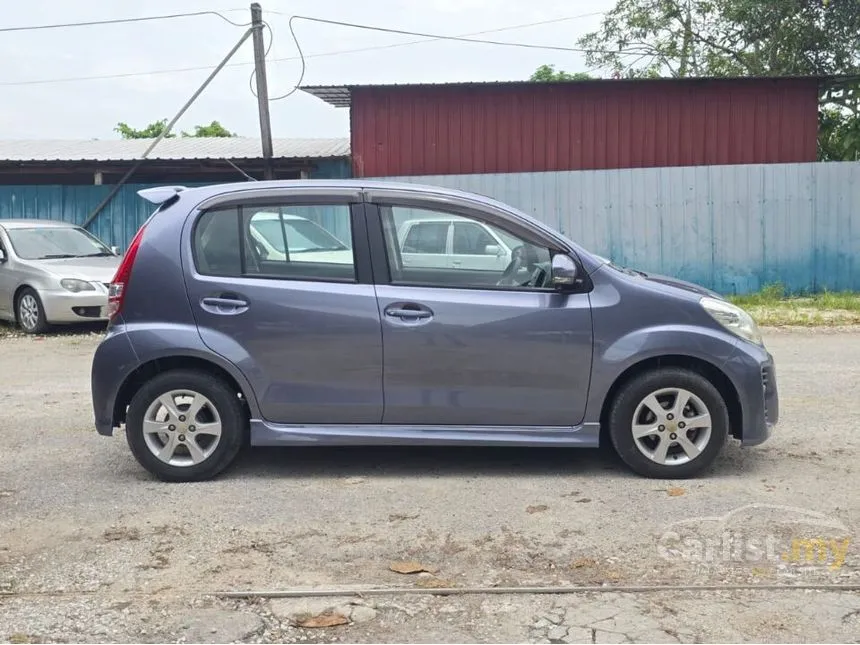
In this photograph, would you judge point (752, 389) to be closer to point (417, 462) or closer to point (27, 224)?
point (417, 462)

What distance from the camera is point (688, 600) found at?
4016mm

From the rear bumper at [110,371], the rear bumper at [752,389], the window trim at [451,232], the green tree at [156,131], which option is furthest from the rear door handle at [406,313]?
the green tree at [156,131]

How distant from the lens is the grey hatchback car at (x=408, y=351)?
5.55 m

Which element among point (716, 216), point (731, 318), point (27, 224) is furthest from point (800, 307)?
point (27, 224)

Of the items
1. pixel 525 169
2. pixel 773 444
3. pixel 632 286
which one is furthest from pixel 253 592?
pixel 525 169

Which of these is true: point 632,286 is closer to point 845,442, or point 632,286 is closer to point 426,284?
point 426,284

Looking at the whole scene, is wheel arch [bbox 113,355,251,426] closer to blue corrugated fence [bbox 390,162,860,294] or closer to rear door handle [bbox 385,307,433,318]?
rear door handle [bbox 385,307,433,318]

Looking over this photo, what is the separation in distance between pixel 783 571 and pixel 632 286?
187cm

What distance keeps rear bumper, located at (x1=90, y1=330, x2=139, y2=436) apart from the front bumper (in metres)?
7.04

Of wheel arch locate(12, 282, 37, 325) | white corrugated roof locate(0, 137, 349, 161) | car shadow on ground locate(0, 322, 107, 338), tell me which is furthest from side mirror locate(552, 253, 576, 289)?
white corrugated roof locate(0, 137, 349, 161)

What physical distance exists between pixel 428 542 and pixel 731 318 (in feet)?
7.33

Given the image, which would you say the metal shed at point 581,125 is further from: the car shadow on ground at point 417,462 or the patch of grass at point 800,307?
the car shadow on ground at point 417,462

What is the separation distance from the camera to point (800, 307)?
46.5 feet

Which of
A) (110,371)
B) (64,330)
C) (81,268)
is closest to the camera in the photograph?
(110,371)
